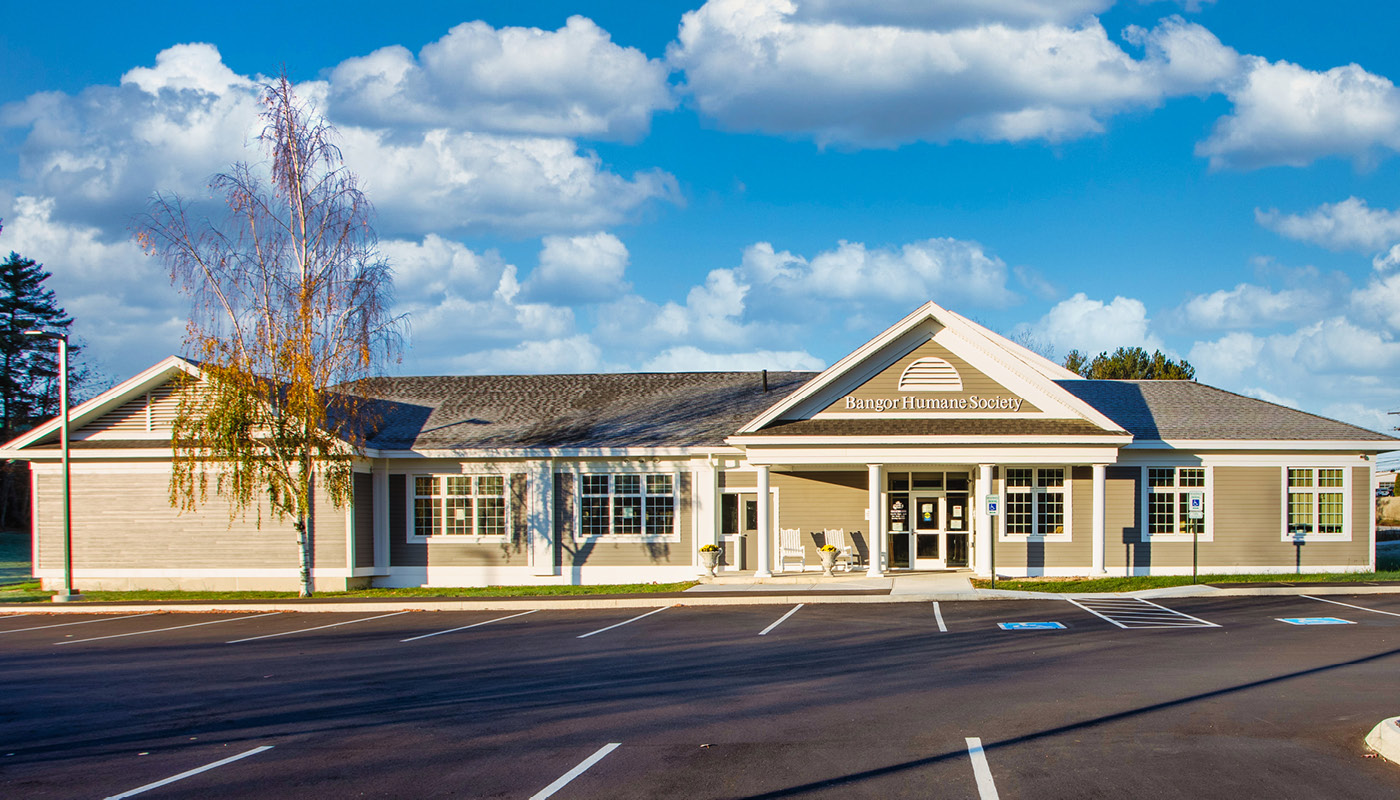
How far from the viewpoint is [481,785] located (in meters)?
8.05

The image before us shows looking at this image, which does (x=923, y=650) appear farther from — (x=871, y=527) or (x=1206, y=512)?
Result: (x=1206, y=512)

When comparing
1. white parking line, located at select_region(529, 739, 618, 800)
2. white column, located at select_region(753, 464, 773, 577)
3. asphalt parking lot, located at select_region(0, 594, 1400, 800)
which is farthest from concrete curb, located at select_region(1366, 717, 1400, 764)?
white column, located at select_region(753, 464, 773, 577)

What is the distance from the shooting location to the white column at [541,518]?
26875mm

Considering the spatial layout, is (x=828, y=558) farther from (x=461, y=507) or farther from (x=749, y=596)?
(x=461, y=507)

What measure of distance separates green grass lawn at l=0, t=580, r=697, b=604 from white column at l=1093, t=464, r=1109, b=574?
30.6 feet

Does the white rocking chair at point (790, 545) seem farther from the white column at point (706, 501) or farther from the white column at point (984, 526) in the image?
the white column at point (984, 526)

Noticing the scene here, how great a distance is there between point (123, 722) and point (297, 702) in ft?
5.52

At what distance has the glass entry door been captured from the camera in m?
27.0

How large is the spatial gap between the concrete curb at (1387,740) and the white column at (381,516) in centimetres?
2266

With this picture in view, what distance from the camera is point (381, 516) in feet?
89.4

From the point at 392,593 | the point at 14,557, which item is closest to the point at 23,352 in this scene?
the point at 14,557

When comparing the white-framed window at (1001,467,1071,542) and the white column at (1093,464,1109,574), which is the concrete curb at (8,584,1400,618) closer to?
the white column at (1093,464,1109,574)

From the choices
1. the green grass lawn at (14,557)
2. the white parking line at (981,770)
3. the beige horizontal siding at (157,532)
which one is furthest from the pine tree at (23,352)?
the white parking line at (981,770)

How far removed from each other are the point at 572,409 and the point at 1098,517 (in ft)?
46.2
